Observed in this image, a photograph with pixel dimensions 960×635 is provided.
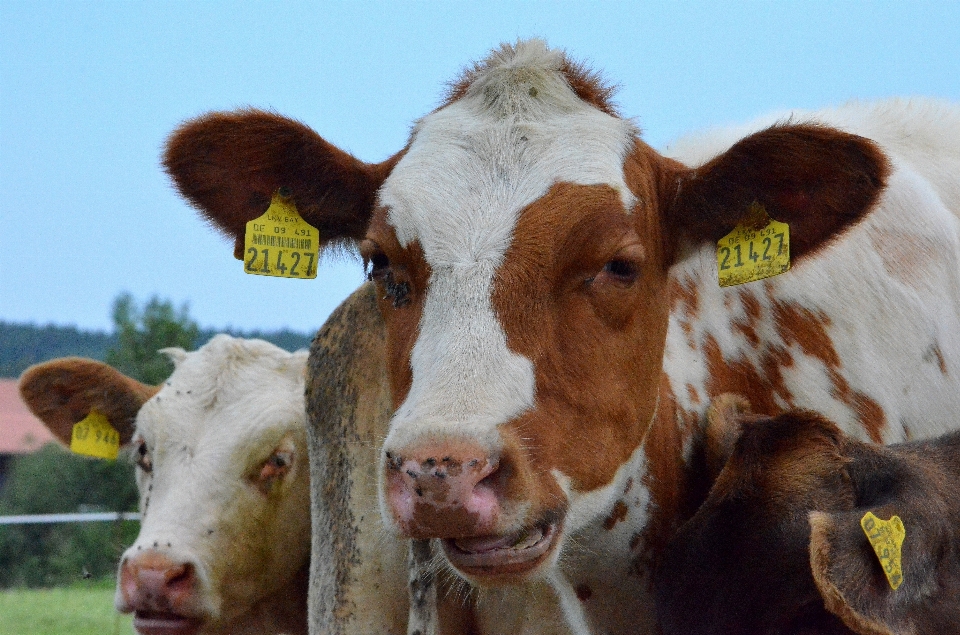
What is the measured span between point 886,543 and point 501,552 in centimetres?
97

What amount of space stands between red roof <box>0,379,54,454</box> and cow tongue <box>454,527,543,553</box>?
94.2 feet

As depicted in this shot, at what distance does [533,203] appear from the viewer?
311 cm

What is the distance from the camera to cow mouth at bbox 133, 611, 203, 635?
519cm

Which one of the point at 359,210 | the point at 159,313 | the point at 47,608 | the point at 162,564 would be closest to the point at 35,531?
the point at 159,313

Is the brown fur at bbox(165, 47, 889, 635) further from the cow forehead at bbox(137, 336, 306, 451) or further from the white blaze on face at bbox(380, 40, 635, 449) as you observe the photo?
the cow forehead at bbox(137, 336, 306, 451)

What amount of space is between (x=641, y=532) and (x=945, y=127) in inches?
110

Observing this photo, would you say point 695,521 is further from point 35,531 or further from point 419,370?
point 35,531

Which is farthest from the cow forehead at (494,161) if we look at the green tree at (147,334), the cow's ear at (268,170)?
the green tree at (147,334)

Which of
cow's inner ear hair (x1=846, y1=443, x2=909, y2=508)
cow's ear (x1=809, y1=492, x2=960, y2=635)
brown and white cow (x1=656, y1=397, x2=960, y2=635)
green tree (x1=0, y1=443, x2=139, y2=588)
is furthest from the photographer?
green tree (x1=0, y1=443, x2=139, y2=588)

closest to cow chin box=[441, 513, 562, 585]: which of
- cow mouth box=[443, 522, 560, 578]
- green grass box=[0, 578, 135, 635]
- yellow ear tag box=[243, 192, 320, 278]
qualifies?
Result: cow mouth box=[443, 522, 560, 578]

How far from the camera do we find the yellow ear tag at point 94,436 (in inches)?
266

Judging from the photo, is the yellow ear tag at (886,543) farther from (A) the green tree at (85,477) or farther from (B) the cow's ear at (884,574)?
(A) the green tree at (85,477)

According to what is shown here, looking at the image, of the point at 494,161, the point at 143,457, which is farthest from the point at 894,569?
the point at 143,457

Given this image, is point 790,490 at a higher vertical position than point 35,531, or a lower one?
higher
